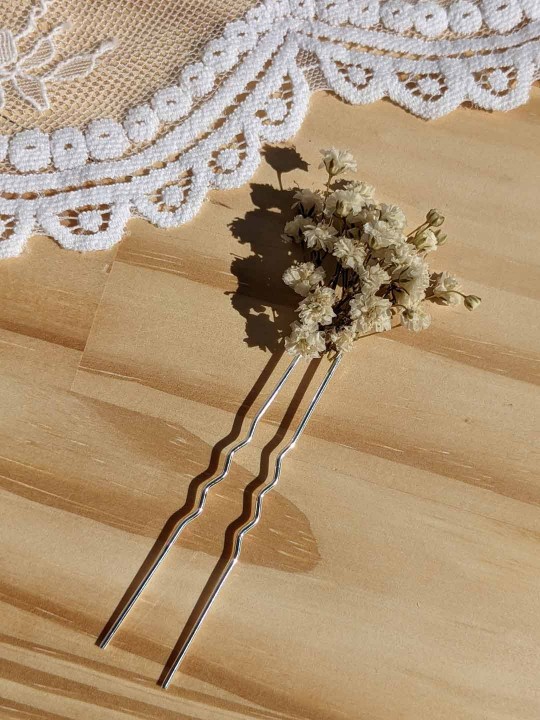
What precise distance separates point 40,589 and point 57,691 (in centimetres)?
12

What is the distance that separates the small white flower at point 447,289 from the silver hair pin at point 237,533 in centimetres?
14

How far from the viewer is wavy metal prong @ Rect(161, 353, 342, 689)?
732 millimetres

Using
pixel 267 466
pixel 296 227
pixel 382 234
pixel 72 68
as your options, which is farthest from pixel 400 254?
pixel 72 68

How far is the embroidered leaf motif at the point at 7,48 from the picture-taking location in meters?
0.78

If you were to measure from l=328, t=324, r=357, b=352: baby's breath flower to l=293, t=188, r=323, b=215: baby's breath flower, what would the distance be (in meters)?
0.16

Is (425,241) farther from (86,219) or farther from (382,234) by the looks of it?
(86,219)

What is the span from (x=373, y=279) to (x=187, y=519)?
0.35 metres

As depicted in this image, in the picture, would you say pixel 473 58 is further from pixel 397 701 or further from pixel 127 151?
pixel 397 701

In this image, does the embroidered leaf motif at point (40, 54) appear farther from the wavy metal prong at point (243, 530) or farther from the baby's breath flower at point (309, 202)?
the wavy metal prong at point (243, 530)

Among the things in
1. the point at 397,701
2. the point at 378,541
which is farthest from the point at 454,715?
the point at 378,541

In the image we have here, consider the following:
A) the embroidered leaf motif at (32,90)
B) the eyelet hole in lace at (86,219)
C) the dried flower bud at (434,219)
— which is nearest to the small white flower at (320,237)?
the dried flower bud at (434,219)

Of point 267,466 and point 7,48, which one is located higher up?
point 7,48

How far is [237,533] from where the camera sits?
0.76 metres

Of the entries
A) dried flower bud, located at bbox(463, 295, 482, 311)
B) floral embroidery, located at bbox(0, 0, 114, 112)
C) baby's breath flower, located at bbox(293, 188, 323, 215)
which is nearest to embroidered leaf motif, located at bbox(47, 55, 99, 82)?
floral embroidery, located at bbox(0, 0, 114, 112)
